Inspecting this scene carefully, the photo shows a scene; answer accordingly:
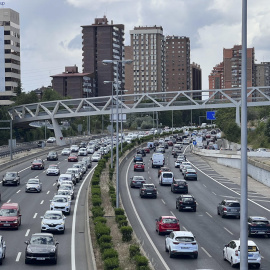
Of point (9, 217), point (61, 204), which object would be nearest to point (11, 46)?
point (61, 204)

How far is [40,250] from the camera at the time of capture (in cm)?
2791

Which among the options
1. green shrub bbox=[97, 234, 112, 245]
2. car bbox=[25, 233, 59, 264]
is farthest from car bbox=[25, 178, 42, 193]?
car bbox=[25, 233, 59, 264]

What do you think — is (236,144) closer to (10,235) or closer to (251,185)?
(251,185)

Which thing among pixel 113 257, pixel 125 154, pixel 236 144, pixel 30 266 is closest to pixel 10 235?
pixel 30 266

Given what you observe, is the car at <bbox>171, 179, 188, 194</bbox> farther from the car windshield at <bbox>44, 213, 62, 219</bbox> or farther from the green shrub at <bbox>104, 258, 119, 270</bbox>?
the green shrub at <bbox>104, 258, 119, 270</bbox>

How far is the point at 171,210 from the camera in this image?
48906mm

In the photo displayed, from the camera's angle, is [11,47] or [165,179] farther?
[11,47]

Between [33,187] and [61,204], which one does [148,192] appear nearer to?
[33,187]

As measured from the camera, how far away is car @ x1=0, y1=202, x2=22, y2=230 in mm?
37594

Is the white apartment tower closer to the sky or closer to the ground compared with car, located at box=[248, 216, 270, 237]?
closer to the sky

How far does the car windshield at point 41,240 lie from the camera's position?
92.8 ft

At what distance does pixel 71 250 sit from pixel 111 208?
13036mm

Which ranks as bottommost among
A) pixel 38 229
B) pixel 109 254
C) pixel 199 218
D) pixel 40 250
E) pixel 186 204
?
pixel 199 218

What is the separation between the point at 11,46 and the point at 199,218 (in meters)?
125
